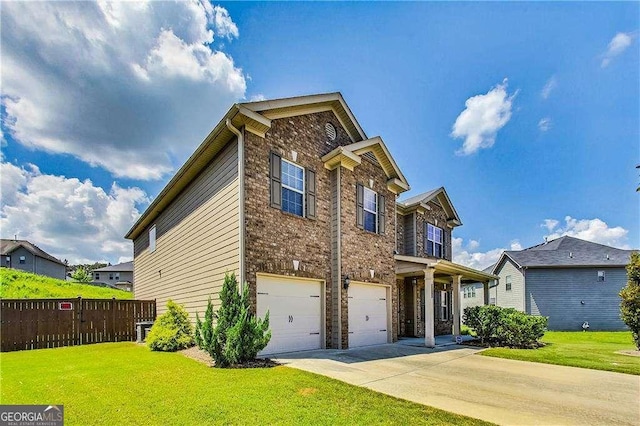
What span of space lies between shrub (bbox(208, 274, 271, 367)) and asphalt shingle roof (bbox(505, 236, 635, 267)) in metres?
23.7

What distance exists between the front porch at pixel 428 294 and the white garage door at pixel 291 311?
4301 mm

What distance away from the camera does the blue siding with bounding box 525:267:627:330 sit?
2345 centimetres

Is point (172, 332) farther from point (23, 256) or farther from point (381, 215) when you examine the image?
point (23, 256)

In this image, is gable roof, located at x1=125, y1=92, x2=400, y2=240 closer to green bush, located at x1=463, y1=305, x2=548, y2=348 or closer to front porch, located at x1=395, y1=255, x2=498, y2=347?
front porch, located at x1=395, y1=255, x2=498, y2=347

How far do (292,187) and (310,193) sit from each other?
2.22 ft

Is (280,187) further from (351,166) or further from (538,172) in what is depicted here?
(538,172)

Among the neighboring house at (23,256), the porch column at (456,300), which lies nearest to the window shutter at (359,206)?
the porch column at (456,300)

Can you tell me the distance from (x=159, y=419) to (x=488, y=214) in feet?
81.7

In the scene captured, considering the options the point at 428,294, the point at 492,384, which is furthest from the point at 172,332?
the point at 428,294

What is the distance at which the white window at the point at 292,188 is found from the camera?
997cm

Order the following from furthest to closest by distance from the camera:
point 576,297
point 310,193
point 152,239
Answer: point 576,297
point 152,239
point 310,193

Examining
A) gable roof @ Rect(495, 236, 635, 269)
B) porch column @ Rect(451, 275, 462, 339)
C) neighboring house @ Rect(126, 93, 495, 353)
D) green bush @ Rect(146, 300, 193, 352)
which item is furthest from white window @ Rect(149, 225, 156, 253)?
gable roof @ Rect(495, 236, 635, 269)

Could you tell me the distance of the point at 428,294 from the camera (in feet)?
40.1

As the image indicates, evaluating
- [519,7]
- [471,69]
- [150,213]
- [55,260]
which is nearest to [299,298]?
[150,213]
